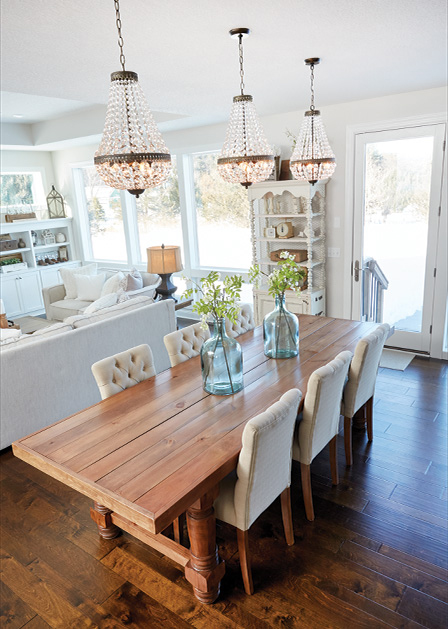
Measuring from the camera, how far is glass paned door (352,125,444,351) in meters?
4.40

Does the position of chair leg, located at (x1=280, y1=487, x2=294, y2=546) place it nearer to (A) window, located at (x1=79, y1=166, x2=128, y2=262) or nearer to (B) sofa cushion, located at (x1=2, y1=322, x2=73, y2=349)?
(B) sofa cushion, located at (x1=2, y1=322, x2=73, y2=349)

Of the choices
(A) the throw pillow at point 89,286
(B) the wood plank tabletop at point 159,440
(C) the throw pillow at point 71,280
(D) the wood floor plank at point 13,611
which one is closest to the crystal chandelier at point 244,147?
(B) the wood plank tabletop at point 159,440

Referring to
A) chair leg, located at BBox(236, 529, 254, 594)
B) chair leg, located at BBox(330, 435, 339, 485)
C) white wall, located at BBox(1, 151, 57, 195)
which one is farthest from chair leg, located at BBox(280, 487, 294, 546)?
white wall, located at BBox(1, 151, 57, 195)

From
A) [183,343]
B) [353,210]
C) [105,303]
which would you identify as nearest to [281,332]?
[183,343]

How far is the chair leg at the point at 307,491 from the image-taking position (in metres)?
2.52

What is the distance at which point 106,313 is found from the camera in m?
4.09

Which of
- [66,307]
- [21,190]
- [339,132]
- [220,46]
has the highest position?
[220,46]

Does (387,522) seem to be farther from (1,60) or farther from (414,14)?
(1,60)

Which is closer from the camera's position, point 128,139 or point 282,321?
point 128,139

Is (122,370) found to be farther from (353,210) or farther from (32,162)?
(32,162)

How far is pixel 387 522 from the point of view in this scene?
2.54 meters

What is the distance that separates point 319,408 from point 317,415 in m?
0.04

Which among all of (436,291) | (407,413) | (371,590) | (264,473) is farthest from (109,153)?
(436,291)

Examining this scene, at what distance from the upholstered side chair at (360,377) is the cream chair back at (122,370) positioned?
1299mm
